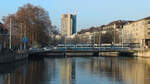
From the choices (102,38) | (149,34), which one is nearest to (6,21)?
(149,34)

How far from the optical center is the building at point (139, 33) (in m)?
129

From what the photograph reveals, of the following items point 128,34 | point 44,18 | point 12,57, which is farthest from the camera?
point 128,34

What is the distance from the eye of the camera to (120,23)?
654ft

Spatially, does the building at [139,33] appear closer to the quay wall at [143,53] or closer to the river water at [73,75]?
the quay wall at [143,53]

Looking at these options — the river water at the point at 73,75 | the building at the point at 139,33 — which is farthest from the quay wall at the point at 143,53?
the river water at the point at 73,75

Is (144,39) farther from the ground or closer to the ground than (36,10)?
closer to the ground

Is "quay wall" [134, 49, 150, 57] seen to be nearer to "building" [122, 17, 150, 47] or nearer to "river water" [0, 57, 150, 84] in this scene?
"building" [122, 17, 150, 47]

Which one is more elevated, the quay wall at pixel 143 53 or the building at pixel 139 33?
the building at pixel 139 33

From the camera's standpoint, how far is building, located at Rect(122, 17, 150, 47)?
128600 millimetres

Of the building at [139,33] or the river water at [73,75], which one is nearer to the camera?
the river water at [73,75]

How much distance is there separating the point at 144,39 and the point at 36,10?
191 feet

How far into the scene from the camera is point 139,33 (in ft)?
453

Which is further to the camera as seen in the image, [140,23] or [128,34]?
[128,34]

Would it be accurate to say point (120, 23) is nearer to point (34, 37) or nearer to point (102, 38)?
point (102, 38)
